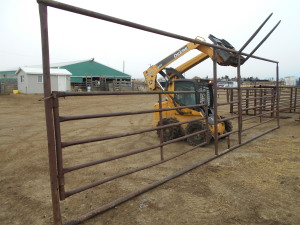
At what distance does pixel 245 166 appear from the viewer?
4672 mm

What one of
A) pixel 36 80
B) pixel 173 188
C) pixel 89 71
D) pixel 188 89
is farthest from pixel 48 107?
pixel 89 71

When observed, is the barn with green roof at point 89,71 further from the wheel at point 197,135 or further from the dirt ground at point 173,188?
the dirt ground at point 173,188

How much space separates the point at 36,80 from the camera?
1023 inches

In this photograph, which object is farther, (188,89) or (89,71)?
(89,71)

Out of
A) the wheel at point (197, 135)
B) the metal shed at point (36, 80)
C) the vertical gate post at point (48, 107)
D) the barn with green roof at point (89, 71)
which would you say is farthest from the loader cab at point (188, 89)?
the barn with green roof at point (89, 71)

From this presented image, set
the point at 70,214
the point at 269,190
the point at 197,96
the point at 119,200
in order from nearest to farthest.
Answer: the point at 70,214
the point at 119,200
the point at 269,190
the point at 197,96

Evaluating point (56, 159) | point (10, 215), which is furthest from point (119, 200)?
point (10, 215)

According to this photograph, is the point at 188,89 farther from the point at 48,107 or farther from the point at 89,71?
the point at 89,71

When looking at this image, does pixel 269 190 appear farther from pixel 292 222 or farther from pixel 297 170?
pixel 297 170

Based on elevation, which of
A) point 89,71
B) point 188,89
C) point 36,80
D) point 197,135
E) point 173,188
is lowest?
point 173,188

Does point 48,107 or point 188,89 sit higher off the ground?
point 188,89

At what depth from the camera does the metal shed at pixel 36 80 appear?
25609mm

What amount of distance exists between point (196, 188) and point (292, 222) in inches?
52.0

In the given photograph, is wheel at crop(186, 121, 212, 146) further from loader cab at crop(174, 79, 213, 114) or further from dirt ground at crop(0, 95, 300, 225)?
loader cab at crop(174, 79, 213, 114)
